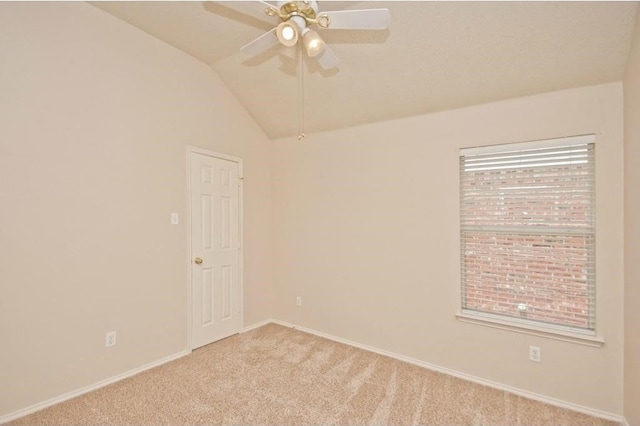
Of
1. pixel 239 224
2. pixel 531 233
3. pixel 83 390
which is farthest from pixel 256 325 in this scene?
pixel 531 233

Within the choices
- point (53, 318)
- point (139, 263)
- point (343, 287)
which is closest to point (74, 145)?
point (139, 263)

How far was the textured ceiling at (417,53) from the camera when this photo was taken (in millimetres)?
2002

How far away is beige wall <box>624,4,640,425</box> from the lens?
1.86 m

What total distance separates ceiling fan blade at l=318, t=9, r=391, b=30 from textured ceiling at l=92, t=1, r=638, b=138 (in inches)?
24.1

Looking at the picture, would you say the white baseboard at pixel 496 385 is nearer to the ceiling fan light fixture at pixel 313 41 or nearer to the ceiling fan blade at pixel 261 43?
the ceiling fan light fixture at pixel 313 41

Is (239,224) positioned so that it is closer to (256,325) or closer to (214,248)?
(214,248)

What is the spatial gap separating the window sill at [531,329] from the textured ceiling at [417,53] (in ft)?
6.22

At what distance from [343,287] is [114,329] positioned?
7.44 ft

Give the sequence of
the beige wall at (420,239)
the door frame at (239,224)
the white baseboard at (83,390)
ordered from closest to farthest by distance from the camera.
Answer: the white baseboard at (83,390) → the beige wall at (420,239) → the door frame at (239,224)

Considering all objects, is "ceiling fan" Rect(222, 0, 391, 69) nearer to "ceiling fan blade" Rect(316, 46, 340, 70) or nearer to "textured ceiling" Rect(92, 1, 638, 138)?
"ceiling fan blade" Rect(316, 46, 340, 70)

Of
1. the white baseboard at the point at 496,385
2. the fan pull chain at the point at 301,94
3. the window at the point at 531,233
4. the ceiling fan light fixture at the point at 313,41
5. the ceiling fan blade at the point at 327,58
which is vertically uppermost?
the fan pull chain at the point at 301,94

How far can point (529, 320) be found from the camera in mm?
2508

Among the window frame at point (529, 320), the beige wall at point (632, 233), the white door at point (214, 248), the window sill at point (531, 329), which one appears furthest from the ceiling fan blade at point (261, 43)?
the window sill at point (531, 329)

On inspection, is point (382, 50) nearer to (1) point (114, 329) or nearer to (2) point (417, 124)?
(2) point (417, 124)
